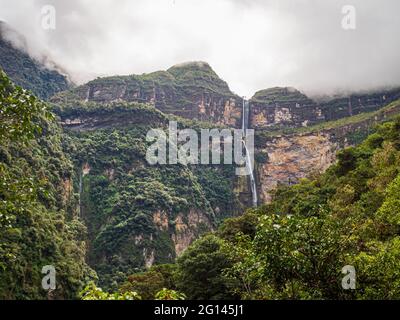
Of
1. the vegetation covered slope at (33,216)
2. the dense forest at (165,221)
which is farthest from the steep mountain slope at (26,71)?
the vegetation covered slope at (33,216)

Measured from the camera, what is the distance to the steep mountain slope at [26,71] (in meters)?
123

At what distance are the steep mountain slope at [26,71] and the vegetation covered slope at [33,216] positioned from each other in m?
61.8

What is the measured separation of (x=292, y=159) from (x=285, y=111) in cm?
2435

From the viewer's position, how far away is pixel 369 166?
33.2m

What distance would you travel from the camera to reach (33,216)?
4253cm

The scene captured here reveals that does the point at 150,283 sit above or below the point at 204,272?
below

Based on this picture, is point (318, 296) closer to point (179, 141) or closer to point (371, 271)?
point (371, 271)

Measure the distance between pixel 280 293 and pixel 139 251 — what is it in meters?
62.9

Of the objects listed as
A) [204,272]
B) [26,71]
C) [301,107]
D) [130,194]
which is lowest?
[204,272]

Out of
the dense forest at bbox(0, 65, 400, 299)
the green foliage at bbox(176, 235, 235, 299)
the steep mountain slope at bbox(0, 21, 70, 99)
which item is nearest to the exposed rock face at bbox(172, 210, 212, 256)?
the dense forest at bbox(0, 65, 400, 299)

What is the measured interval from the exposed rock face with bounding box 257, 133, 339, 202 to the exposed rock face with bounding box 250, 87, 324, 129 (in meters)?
16.0

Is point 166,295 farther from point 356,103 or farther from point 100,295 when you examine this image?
point 356,103

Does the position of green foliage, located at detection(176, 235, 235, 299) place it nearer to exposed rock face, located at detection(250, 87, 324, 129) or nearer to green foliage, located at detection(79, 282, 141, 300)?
green foliage, located at detection(79, 282, 141, 300)

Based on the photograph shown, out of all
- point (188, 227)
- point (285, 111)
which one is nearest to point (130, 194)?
point (188, 227)
